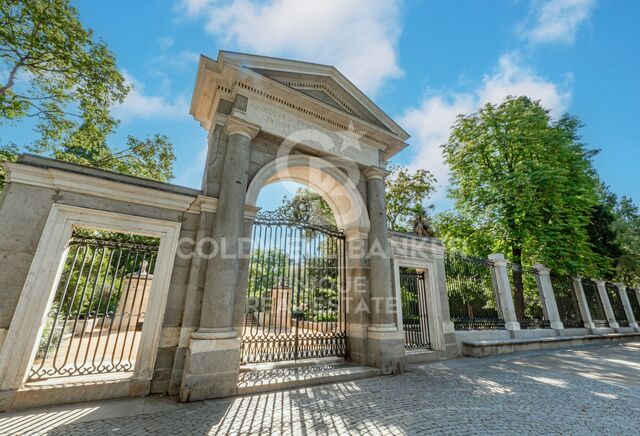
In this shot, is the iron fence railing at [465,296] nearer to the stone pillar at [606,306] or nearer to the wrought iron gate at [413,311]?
the wrought iron gate at [413,311]

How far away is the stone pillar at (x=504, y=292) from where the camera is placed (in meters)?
9.58

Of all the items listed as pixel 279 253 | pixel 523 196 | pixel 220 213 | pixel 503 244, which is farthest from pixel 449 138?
pixel 220 213

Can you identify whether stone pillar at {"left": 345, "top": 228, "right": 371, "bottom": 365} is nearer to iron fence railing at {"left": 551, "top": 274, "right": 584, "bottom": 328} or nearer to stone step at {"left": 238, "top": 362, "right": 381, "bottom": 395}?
stone step at {"left": 238, "top": 362, "right": 381, "bottom": 395}

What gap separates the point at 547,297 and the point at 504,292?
3.67 metres

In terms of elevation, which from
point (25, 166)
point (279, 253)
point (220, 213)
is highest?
point (25, 166)

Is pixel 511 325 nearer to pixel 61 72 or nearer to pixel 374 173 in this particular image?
pixel 374 173

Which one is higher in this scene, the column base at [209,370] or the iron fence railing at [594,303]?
the iron fence railing at [594,303]

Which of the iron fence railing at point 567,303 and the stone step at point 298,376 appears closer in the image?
the stone step at point 298,376

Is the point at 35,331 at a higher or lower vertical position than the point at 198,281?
lower

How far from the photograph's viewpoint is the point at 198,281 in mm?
4773

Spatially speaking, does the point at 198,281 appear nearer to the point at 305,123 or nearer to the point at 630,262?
the point at 305,123

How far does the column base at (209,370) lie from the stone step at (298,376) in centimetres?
32

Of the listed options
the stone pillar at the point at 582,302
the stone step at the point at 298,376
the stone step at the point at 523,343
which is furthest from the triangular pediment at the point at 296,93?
the stone pillar at the point at 582,302

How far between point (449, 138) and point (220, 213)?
14.1 m
